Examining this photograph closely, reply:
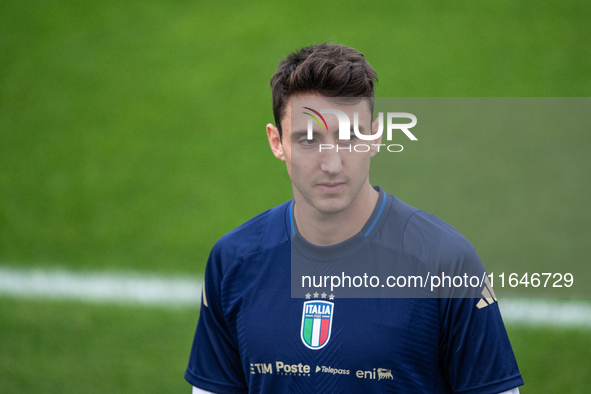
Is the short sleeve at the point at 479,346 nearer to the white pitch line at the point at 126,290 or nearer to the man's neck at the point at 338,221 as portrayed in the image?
the man's neck at the point at 338,221

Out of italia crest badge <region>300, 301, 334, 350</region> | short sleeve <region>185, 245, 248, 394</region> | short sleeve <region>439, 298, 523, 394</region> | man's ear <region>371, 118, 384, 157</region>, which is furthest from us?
short sleeve <region>185, 245, 248, 394</region>

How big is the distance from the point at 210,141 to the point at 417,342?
246 inches

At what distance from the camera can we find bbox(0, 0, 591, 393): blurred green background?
5461 mm

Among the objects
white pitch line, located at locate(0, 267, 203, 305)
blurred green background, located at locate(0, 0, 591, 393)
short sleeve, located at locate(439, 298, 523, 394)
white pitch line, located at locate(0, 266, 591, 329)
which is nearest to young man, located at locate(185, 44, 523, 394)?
→ short sleeve, located at locate(439, 298, 523, 394)

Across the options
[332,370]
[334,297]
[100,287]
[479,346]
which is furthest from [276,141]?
[100,287]

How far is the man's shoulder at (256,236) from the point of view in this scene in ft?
8.68

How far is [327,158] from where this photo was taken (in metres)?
2.46

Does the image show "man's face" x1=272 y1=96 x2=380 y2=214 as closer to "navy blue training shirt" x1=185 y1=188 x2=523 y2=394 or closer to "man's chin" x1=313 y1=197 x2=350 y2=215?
"man's chin" x1=313 y1=197 x2=350 y2=215

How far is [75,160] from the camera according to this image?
7961mm

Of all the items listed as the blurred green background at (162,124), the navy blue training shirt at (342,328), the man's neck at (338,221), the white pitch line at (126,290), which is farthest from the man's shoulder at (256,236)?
the white pitch line at (126,290)

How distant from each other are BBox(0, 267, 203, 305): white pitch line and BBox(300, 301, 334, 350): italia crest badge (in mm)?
Result: 3753

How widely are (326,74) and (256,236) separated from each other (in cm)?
72

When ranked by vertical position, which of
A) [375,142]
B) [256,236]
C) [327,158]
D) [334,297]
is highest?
[375,142]

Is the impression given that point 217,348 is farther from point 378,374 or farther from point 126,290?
point 126,290
